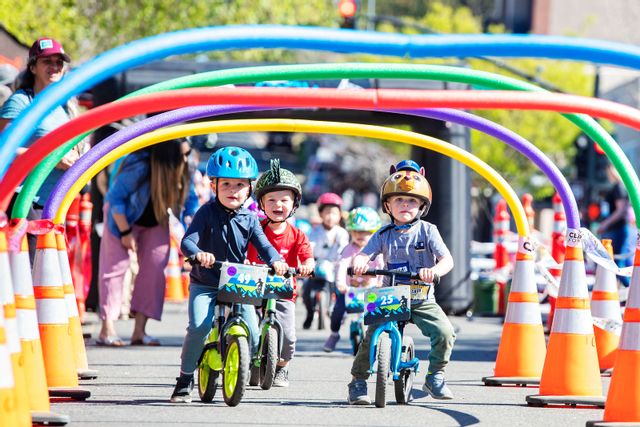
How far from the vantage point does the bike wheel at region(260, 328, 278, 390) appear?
9.13 meters

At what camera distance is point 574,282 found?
29.8ft

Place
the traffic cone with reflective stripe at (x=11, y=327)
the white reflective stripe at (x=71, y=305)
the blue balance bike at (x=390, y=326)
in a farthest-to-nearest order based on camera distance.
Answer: the white reflective stripe at (x=71, y=305) < the blue balance bike at (x=390, y=326) < the traffic cone with reflective stripe at (x=11, y=327)

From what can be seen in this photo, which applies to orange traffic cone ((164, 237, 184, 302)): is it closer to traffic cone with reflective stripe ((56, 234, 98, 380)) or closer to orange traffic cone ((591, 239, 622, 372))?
orange traffic cone ((591, 239, 622, 372))

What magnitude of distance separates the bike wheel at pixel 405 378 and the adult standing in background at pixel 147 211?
3.93 m

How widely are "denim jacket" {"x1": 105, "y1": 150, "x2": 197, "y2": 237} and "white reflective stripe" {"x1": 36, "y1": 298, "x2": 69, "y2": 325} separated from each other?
3367 mm

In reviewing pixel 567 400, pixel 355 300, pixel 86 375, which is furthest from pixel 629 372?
pixel 355 300

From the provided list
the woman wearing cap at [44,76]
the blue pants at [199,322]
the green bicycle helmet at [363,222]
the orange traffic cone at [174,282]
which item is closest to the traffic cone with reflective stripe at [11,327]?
the blue pants at [199,322]

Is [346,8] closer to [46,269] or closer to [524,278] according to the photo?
[524,278]

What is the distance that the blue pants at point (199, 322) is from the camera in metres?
8.66

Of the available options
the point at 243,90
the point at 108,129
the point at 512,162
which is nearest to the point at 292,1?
the point at 512,162

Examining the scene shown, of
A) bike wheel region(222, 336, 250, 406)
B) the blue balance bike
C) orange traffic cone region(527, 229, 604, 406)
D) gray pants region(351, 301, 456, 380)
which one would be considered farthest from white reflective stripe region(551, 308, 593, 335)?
bike wheel region(222, 336, 250, 406)

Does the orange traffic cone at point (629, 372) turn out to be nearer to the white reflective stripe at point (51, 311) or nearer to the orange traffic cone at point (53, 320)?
the orange traffic cone at point (53, 320)

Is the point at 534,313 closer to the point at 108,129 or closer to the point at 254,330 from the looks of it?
the point at 254,330

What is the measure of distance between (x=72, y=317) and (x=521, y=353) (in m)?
3.12
